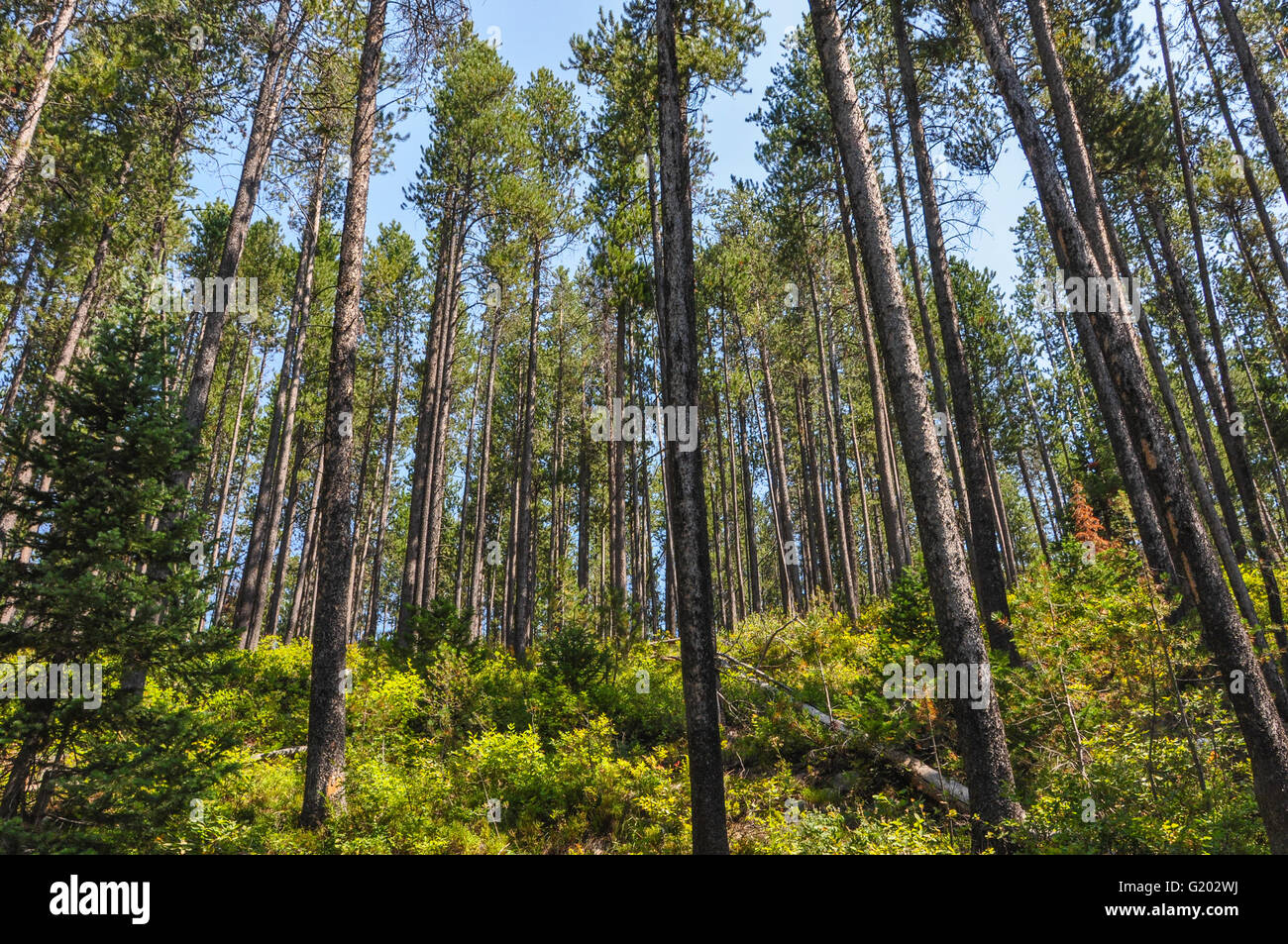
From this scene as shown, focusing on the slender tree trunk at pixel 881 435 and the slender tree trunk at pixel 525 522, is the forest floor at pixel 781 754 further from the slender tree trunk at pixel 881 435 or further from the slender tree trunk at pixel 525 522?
the slender tree trunk at pixel 525 522

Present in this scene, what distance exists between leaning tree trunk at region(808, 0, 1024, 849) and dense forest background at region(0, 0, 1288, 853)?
0.04m

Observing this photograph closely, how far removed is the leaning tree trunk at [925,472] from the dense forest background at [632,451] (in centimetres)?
4

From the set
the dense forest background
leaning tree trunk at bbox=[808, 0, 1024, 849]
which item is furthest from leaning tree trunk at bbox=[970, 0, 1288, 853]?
leaning tree trunk at bbox=[808, 0, 1024, 849]

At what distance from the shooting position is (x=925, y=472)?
534 cm

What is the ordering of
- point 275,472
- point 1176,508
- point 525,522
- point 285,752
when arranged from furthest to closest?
1. point 525,522
2. point 275,472
3. point 285,752
4. point 1176,508

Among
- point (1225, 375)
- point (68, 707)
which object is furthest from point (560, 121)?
point (1225, 375)

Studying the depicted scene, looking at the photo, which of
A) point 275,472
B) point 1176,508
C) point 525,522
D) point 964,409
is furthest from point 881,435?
point 275,472

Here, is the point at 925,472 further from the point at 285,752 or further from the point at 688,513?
the point at 285,752

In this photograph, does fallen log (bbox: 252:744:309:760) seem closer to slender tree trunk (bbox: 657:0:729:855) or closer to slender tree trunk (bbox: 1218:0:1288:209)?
slender tree trunk (bbox: 657:0:729:855)

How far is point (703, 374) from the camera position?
23344 mm

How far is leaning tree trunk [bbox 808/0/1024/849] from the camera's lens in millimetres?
4938

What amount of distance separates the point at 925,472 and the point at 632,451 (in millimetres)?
15511
